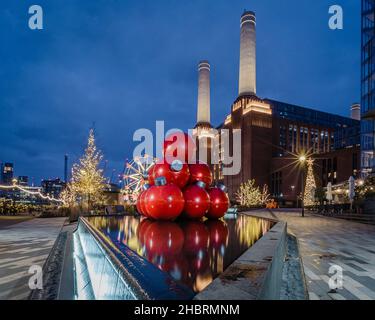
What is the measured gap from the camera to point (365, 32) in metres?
43.4

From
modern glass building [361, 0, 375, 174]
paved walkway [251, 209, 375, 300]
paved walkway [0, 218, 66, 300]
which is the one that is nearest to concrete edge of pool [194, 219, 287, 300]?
paved walkway [251, 209, 375, 300]

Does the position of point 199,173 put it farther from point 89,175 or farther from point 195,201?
point 89,175

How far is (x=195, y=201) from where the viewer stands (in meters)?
9.88

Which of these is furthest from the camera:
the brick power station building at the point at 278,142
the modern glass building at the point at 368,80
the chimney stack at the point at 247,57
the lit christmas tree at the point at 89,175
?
the chimney stack at the point at 247,57

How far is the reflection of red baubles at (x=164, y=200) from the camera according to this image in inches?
364

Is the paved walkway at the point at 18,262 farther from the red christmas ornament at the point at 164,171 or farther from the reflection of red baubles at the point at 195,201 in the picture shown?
the reflection of red baubles at the point at 195,201

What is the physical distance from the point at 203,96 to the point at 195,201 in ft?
443

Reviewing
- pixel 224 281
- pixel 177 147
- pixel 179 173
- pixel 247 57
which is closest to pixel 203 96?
pixel 247 57

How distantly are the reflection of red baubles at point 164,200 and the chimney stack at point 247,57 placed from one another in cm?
9367

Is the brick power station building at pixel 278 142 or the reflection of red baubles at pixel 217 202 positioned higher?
the brick power station building at pixel 278 142

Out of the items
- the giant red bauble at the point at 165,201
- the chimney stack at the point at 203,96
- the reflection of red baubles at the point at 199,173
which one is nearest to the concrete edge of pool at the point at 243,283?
the giant red bauble at the point at 165,201

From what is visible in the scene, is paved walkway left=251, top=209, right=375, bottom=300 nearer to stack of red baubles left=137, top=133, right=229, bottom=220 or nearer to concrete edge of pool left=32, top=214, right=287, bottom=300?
concrete edge of pool left=32, top=214, right=287, bottom=300
